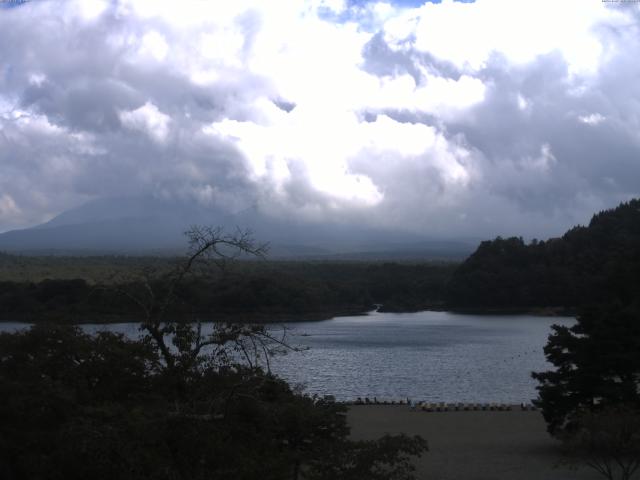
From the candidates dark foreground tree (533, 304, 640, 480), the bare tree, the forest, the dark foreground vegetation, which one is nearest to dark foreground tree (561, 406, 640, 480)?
dark foreground tree (533, 304, 640, 480)

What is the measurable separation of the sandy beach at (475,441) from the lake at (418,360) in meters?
2.99

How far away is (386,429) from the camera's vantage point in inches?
748

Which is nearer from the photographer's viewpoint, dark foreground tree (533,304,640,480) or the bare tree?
the bare tree

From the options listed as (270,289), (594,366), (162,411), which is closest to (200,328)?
(162,411)

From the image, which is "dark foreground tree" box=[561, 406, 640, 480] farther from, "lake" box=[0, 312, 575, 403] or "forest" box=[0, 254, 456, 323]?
"forest" box=[0, 254, 456, 323]

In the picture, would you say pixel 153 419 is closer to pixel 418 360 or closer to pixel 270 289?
pixel 418 360

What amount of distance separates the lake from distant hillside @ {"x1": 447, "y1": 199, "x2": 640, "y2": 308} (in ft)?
26.4

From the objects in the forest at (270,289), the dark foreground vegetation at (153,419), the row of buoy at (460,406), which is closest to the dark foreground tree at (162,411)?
the dark foreground vegetation at (153,419)

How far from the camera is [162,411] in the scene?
629cm

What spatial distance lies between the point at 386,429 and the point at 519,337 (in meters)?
29.1

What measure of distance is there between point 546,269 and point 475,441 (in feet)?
169

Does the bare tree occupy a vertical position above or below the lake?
above

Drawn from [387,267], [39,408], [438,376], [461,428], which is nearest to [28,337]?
[39,408]

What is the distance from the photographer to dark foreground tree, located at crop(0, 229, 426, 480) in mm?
6137
